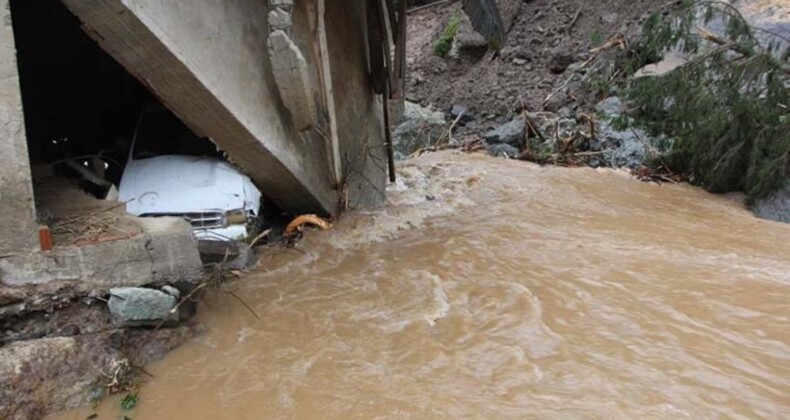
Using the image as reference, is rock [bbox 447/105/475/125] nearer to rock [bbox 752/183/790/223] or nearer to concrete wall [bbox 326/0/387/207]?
concrete wall [bbox 326/0/387/207]

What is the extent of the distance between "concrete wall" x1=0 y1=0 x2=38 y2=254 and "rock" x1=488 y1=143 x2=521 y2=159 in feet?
32.0

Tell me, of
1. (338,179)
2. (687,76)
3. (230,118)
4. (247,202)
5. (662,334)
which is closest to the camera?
(662,334)

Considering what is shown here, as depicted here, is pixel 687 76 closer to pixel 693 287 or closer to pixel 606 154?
pixel 606 154

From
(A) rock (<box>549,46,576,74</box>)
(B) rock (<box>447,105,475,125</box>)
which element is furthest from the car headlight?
(A) rock (<box>549,46,576,74</box>)

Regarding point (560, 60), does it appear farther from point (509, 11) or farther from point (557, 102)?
point (509, 11)

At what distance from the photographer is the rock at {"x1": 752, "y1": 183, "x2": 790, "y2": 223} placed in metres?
7.73

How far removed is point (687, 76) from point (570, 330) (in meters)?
6.41

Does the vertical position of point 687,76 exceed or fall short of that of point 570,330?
it exceeds it

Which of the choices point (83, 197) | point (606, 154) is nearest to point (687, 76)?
point (606, 154)

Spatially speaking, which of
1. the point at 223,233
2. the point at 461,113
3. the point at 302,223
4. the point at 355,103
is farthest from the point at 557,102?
the point at 223,233

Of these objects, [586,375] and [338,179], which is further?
[338,179]

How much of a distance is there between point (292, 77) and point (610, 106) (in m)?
9.17

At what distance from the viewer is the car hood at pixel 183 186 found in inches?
200

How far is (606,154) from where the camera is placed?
11.3 meters
